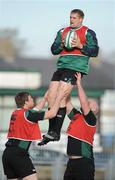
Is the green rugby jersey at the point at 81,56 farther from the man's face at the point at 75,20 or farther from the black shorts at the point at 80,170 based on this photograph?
the black shorts at the point at 80,170

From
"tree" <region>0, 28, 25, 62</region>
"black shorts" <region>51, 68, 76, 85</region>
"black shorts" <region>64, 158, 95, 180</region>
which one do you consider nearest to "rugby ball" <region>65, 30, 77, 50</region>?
"black shorts" <region>51, 68, 76, 85</region>

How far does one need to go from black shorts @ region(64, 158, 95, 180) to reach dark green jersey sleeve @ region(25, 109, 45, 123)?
2.10ft

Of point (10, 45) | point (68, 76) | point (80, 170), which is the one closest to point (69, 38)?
point (68, 76)

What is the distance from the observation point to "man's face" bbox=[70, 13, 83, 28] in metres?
9.03

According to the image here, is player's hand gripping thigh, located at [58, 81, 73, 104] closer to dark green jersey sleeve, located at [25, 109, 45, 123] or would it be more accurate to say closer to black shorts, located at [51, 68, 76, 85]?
black shorts, located at [51, 68, 76, 85]

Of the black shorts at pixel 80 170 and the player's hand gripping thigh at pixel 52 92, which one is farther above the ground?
the player's hand gripping thigh at pixel 52 92

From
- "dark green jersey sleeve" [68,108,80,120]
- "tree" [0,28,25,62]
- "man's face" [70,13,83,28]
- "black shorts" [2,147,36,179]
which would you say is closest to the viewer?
"man's face" [70,13,83,28]

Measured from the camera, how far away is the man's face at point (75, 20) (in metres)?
9.03

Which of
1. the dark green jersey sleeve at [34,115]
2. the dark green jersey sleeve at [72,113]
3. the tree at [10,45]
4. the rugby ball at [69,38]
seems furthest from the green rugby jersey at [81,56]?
the tree at [10,45]

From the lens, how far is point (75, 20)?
9.07 meters

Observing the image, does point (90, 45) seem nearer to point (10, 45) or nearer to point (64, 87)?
point (64, 87)

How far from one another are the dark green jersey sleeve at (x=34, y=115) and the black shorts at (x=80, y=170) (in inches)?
25.1

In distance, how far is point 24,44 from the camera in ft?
188

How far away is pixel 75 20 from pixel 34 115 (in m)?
1.23
